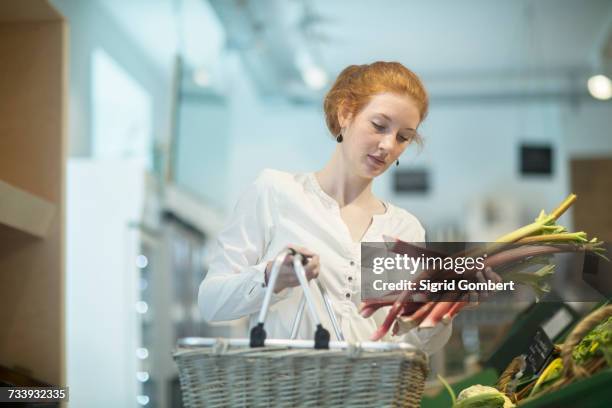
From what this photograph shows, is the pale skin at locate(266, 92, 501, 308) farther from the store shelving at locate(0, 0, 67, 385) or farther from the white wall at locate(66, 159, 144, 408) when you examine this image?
the white wall at locate(66, 159, 144, 408)

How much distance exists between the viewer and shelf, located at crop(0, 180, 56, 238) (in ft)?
6.77

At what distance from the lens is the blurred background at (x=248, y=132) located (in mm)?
4809

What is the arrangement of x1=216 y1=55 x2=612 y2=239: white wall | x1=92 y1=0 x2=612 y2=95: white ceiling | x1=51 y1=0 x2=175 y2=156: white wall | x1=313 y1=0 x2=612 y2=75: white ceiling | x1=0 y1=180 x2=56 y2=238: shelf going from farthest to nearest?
x1=216 y1=55 x2=612 y2=239: white wall, x1=313 y1=0 x2=612 y2=75: white ceiling, x1=92 y1=0 x2=612 y2=95: white ceiling, x1=51 y1=0 x2=175 y2=156: white wall, x1=0 y1=180 x2=56 y2=238: shelf

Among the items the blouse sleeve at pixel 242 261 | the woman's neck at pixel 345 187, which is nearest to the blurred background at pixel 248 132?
→ the blouse sleeve at pixel 242 261

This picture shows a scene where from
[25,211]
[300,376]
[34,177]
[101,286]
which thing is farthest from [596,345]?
[101,286]

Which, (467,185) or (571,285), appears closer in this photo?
(571,285)

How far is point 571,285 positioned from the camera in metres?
1.68

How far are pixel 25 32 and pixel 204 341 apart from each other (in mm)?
1325

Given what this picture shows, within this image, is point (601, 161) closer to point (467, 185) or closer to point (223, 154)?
point (467, 185)

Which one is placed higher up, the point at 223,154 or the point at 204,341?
the point at 223,154

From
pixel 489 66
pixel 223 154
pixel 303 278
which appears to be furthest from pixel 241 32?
pixel 303 278

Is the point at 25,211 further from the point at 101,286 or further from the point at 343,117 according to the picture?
the point at 101,286

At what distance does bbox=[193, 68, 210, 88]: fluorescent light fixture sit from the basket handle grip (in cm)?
473

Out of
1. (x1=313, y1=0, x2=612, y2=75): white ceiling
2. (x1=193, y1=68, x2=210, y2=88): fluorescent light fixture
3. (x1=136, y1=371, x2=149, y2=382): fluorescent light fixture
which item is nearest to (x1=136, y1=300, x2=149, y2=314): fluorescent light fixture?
(x1=136, y1=371, x2=149, y2=382): fluorescent light fixture
